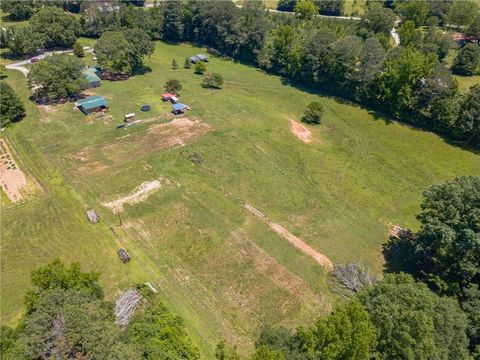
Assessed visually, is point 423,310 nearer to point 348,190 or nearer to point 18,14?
point 348,190

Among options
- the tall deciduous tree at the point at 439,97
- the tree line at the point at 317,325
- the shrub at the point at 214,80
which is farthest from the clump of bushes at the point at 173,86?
the tree line at the point at 317,325

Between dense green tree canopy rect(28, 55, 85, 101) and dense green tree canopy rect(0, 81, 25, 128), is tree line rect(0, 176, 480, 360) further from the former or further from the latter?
dense green tree canopy rect(28, 55, 85, 101)

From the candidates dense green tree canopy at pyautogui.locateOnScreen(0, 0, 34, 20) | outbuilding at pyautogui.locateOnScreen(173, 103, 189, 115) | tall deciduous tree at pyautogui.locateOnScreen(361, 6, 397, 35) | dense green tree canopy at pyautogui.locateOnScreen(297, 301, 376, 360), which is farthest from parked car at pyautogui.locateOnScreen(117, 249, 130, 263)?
dense green tree canopy at pyautogui.locateOnScreen(0, 0, 34, 20)

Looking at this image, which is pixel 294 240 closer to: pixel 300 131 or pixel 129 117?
pixel 300 131

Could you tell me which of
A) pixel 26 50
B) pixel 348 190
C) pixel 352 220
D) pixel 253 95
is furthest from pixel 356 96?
pixel 26 50

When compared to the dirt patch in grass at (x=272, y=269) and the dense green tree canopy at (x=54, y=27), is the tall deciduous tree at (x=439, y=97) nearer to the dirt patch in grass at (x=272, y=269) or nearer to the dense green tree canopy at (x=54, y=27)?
the dirt patch in grass at (x=272, y=269)
